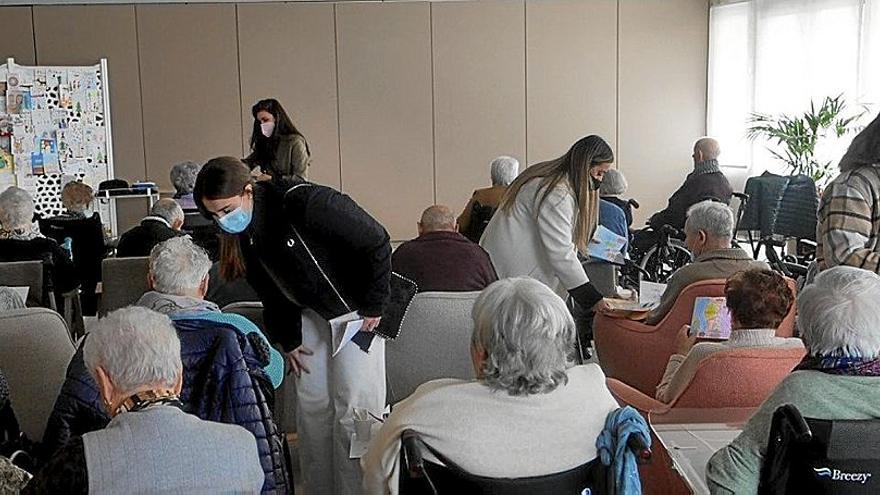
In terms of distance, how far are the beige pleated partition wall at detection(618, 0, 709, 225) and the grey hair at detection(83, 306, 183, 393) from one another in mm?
7984

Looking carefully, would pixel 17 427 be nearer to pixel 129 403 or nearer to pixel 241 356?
pixel 241 356

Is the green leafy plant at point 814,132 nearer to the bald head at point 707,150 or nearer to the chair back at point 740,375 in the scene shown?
the bald head at point 707,150

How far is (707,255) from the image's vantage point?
12.1 ft

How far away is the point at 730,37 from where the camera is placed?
8.95 meters

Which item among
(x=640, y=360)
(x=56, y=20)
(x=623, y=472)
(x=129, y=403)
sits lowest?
(x=640, y=360)

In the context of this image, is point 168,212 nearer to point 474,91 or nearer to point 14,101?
point 14,101

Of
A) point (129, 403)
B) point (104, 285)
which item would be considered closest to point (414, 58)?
point (104, 285)

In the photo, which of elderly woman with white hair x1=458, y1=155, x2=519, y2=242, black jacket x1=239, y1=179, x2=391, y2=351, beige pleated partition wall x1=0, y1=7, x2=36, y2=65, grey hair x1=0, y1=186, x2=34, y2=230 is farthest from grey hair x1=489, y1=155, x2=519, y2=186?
beige pleated partition wall x1=0, y1=7, x2=36, y2=65

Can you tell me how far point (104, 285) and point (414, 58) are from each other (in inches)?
210

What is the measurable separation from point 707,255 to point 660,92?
603 centimetres

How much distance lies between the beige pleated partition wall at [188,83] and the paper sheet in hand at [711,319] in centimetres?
635

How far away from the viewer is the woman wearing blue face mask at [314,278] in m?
2.80

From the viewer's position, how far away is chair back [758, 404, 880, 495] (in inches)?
69.4

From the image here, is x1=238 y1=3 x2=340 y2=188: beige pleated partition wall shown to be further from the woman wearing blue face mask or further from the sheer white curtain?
the woman wearing blue face mask
